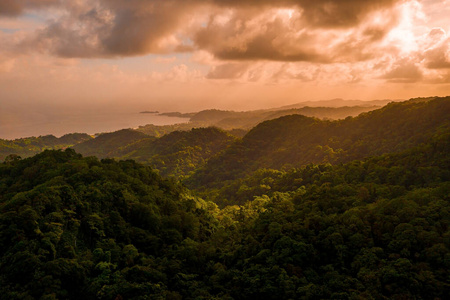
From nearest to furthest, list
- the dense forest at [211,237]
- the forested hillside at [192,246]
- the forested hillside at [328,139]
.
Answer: the forested hillside at [192,246] → the dense forest at [211,237] → the forested hillside at [328,139]

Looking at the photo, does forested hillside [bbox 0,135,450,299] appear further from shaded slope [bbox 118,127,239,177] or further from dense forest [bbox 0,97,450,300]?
shaded slope [bbox 118,127,239,177]

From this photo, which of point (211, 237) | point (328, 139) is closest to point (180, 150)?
point (328, 139)

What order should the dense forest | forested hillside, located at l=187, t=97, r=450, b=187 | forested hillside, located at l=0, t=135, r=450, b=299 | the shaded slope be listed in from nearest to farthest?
1. forested hillside, located at l=0, t=135, r=450, b=299
2. the dense forest
3. forested hillside, located at l=187, t=97, r=450, b=187
4. the shaded slope

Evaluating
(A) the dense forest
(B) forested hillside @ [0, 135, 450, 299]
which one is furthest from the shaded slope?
(B) forested hillside @ [0, 135, 450, 299]

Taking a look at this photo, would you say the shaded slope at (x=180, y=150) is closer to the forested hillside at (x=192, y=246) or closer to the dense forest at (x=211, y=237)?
the dense forest at (x=211, y=237)

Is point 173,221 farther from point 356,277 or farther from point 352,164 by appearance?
point 352,164

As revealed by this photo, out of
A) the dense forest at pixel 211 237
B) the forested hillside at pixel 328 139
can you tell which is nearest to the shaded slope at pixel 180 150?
the forested hillside at pixel 328 139

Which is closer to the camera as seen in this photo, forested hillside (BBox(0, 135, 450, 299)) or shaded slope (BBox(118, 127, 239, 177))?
forested hillside (BBox(0, 135, 450, 299))

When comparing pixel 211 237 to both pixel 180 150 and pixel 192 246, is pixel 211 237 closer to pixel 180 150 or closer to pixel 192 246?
pixel 192 246

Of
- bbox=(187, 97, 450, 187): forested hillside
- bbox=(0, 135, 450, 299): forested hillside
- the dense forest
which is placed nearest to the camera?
bbox=(0, 135, 450, 299): forested hillside
